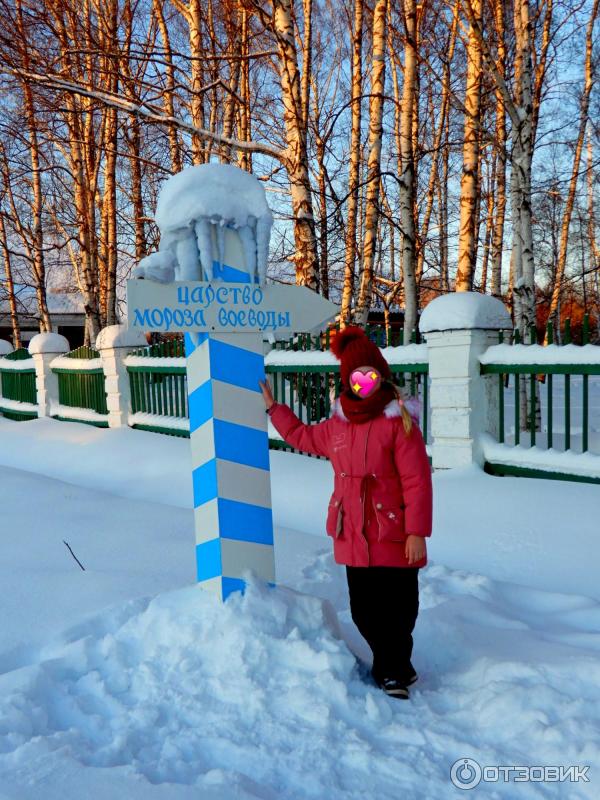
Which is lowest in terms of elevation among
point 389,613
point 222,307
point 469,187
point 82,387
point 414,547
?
point 389,613

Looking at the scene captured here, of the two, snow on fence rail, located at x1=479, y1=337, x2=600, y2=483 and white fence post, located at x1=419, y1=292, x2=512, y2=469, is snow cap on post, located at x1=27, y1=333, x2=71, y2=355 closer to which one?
white fence post, located at x1=419, y1=292, x2=512, y2=469

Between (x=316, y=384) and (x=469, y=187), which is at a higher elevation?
(x=469, y=187)

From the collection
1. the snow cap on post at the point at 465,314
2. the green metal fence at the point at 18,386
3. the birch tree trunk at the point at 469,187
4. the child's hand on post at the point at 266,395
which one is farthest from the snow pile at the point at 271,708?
the green metal fence at the point at 18,386

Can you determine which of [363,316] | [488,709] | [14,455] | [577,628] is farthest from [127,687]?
[363,316]

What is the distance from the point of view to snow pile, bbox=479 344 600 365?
428 cm

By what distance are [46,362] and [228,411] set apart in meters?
8.36

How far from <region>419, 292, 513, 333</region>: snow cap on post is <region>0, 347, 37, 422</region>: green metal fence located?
7895 millimetres

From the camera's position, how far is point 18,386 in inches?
455

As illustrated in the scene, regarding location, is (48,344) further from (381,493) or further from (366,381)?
(381,493)

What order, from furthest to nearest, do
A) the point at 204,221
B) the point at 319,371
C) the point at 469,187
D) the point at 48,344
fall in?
the point at 48,344 → the point at 469,187 → the point at 319,371 → the point at 204,221

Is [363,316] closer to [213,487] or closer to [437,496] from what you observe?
[437,496]

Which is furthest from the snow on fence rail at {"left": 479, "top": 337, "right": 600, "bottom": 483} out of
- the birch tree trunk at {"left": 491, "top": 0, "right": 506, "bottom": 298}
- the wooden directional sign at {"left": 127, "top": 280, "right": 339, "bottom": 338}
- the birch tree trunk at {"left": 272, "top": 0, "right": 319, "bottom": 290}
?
the birch tree trunk at {"left": 491, "top": 0, "right": 506, "bottom": 298}

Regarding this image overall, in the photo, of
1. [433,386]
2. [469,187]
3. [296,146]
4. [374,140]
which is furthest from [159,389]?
[374,140]

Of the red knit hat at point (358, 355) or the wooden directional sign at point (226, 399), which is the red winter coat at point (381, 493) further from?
the wooden directional sign at point (226, 399)
